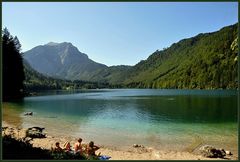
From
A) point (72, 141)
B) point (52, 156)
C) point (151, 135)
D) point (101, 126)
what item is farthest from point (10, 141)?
point (101, 126)

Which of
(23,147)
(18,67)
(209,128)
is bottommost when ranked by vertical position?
(209,128)

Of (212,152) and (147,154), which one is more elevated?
(212,152)

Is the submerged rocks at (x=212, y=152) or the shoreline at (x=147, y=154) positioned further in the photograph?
the submerged rocks at (x=212, y=152)

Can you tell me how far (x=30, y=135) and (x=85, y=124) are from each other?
54.2 feet

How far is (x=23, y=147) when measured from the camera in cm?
1977

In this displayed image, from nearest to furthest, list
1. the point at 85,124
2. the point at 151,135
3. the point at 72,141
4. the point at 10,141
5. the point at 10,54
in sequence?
the point at 10,141, the point at 72,141, the point at 151,135, the point at 85,124, the point at 10,54

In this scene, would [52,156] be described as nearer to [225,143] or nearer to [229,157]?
[229,157]

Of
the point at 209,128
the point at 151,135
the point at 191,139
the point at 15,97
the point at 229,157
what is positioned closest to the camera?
the point at 229,157

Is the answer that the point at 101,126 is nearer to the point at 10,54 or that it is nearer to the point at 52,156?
the point at 52,156

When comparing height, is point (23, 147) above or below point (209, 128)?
above

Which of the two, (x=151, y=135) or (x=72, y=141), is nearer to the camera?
(x=72, y=141)

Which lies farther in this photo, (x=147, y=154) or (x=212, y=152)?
(x=147, y=154)

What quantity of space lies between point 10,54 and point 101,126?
250 ft

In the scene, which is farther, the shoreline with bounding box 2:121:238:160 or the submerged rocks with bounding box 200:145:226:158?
the submerged rocks with bounding box 200:145:226:158
